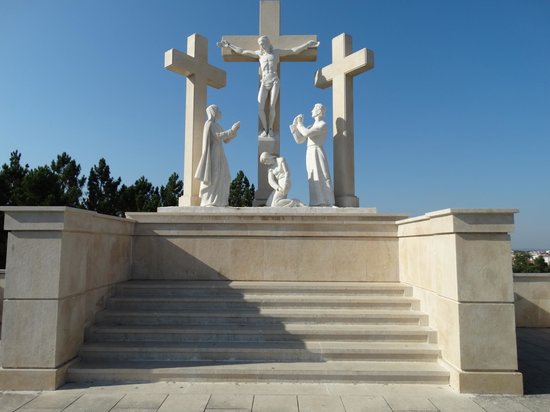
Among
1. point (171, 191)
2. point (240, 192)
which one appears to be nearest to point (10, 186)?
point (171, 191)

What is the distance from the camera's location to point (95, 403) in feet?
13.7

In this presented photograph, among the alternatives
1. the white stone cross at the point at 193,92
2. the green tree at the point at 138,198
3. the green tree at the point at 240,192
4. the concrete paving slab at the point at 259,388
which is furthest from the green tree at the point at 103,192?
the concrete paving slab at the point at 259,388

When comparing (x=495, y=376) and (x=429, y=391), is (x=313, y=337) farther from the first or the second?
(x=495, y=376)

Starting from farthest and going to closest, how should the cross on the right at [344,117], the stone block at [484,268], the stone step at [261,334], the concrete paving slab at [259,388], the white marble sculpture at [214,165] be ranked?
the cross on the right at [344,117]
the white marble sculpture at [214,165]
the stone step at [261,334]
the stone block at [484,268]
the concrete paving slab at [259,388]

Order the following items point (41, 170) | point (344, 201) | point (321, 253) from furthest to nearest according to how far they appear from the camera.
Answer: point (41, 170) → point (344, 201) → point (321, 253)

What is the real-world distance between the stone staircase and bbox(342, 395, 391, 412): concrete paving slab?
461mm

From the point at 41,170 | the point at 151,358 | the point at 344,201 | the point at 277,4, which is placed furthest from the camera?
the point at 41,170

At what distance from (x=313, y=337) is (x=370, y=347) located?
32.4 inches

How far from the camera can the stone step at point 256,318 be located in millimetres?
5801

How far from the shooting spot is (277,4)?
34.8 feet

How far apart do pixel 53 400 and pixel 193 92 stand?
774 cm

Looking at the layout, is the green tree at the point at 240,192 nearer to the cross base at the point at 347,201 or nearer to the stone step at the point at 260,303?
the cross base at the point at 347,201

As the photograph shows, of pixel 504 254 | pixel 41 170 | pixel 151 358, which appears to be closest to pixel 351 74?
pixel 504 254

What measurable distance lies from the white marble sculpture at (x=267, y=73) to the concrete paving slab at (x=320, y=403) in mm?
7120
